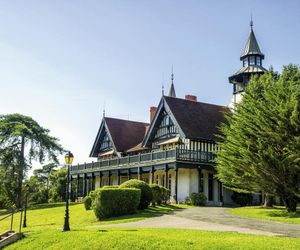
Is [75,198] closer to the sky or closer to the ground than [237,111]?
closer to the ground

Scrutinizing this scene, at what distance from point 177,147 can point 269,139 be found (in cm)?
1193

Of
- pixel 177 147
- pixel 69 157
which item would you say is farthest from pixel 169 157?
pixel 69 157

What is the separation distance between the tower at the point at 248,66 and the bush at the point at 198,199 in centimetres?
1348

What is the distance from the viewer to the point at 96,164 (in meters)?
49.6

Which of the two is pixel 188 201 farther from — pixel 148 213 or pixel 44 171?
pixel 44 171

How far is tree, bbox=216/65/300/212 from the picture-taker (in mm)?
24328

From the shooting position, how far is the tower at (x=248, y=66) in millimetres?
44312

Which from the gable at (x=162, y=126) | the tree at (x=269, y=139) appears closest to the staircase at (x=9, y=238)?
the tree at (x=269, y=139)

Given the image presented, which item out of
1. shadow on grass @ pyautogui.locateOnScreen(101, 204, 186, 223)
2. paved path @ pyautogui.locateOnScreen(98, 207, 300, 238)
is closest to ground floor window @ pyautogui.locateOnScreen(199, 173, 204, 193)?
shadow on grass @ pyautogui.locateOnScreen(101, 204, 186, 223)

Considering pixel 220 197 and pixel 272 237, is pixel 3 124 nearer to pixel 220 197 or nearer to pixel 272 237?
pixel 220 197

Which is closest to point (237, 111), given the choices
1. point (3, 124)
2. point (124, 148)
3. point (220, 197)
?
point (220, 197)

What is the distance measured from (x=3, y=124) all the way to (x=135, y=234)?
3569 centimetres

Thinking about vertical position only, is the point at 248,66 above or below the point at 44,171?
above

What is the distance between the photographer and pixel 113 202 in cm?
2527
